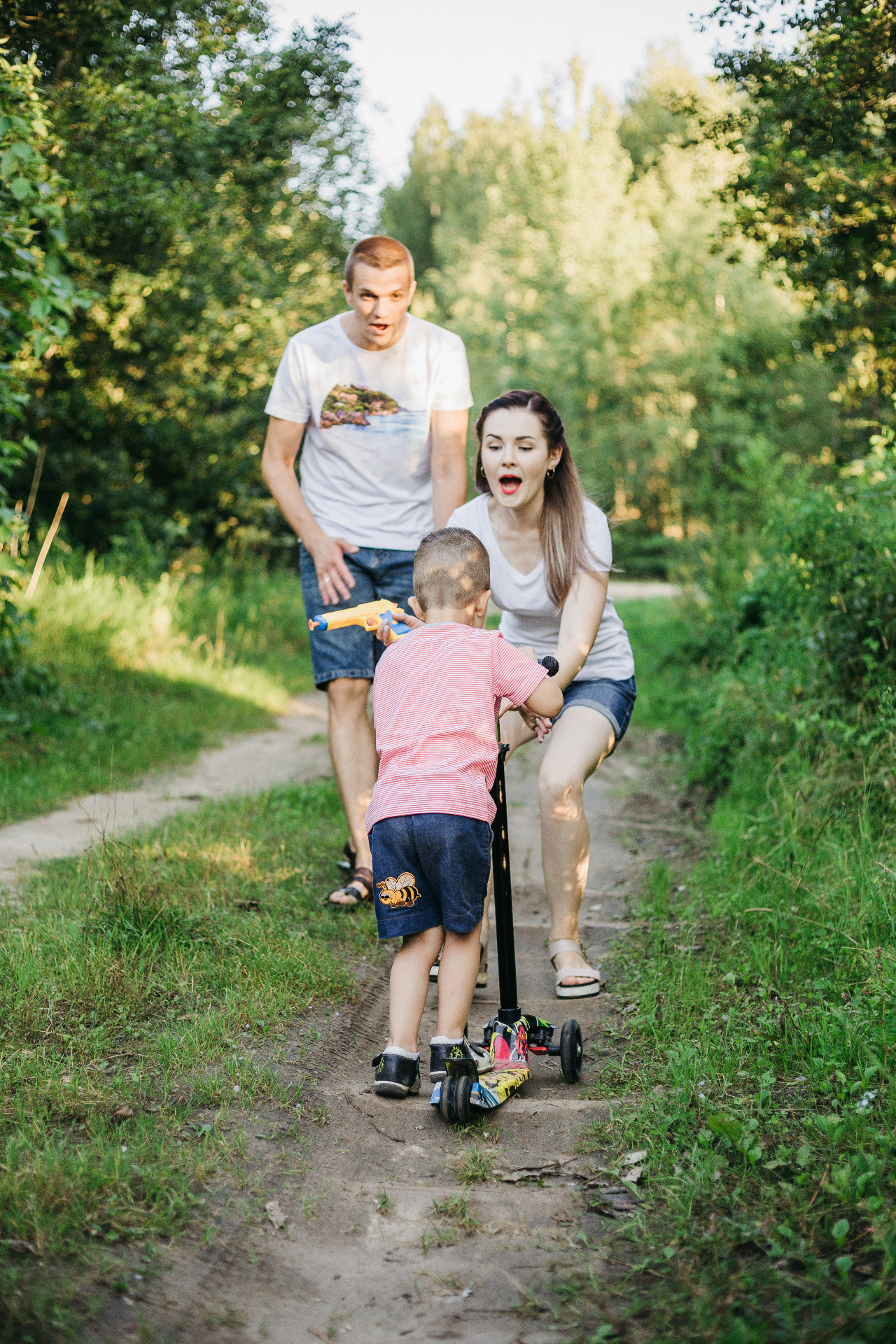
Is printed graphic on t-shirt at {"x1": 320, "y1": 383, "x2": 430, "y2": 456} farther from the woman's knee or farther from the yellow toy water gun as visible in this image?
the woman's knee

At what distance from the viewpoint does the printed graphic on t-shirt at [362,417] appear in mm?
4207

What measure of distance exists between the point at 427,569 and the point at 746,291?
25134 millimetres

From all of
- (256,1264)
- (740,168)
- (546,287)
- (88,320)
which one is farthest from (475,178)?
(256,1264)

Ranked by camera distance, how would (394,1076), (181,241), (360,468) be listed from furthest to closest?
(181,241)
(360,468)
(394,1076)

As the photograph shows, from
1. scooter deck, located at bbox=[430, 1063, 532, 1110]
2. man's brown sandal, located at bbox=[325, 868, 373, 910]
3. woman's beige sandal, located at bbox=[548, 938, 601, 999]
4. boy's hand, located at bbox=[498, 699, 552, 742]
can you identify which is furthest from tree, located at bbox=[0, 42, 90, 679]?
scooter deck, located at bbox=[430, 1063, 532, 1110]

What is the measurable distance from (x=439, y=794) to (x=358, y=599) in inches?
60.3

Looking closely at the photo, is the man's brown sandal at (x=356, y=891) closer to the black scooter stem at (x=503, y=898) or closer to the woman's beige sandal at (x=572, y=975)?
the woman's beige sandal at (x=572, y=975)

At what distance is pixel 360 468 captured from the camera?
4.24 m

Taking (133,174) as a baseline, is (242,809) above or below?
below

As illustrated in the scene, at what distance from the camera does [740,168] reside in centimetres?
586

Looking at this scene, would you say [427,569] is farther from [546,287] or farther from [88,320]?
[546,287]

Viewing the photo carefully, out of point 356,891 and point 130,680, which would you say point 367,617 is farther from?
point 130,680

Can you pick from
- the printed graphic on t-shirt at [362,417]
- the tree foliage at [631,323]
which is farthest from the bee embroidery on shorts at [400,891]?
the tree foliage at [631,323]

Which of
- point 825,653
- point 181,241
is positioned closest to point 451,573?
point 825,653
